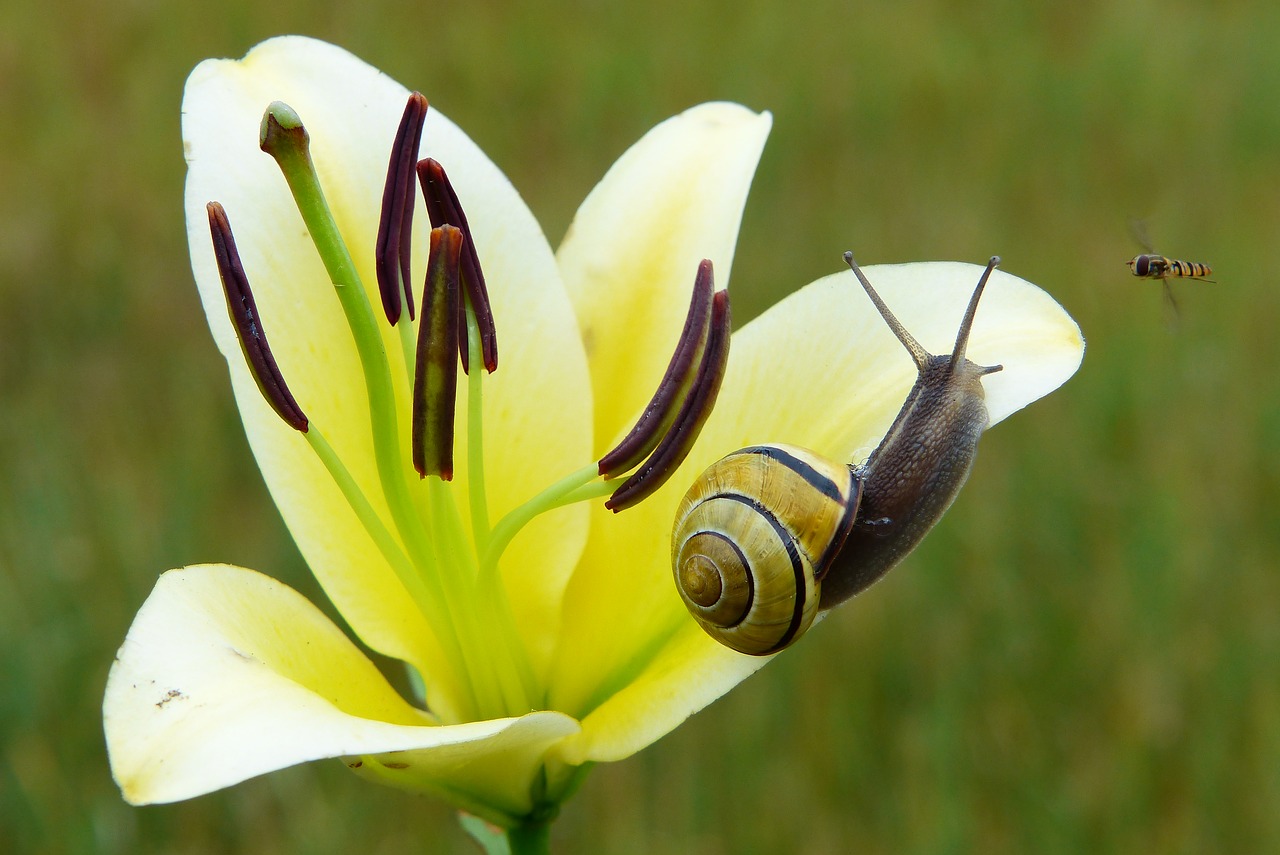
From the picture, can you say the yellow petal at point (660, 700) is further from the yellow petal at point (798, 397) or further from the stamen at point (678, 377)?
the stamen at point (678, 377)

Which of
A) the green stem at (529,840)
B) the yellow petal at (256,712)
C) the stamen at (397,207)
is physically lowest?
the green stem at (529,840)

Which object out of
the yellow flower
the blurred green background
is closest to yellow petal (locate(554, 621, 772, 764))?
the yellow flower

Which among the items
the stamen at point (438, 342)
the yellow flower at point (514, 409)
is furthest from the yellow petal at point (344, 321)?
the stamen at point (438, 342)

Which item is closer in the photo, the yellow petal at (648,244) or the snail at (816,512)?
the snail at (816,512)

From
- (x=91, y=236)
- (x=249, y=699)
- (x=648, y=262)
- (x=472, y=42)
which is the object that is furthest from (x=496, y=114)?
(x=249, y=699)

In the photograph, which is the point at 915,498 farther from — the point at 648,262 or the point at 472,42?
the point at 472,42

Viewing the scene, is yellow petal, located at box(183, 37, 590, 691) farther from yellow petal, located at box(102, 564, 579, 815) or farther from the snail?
the snail

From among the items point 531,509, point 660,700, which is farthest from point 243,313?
point 660,700
